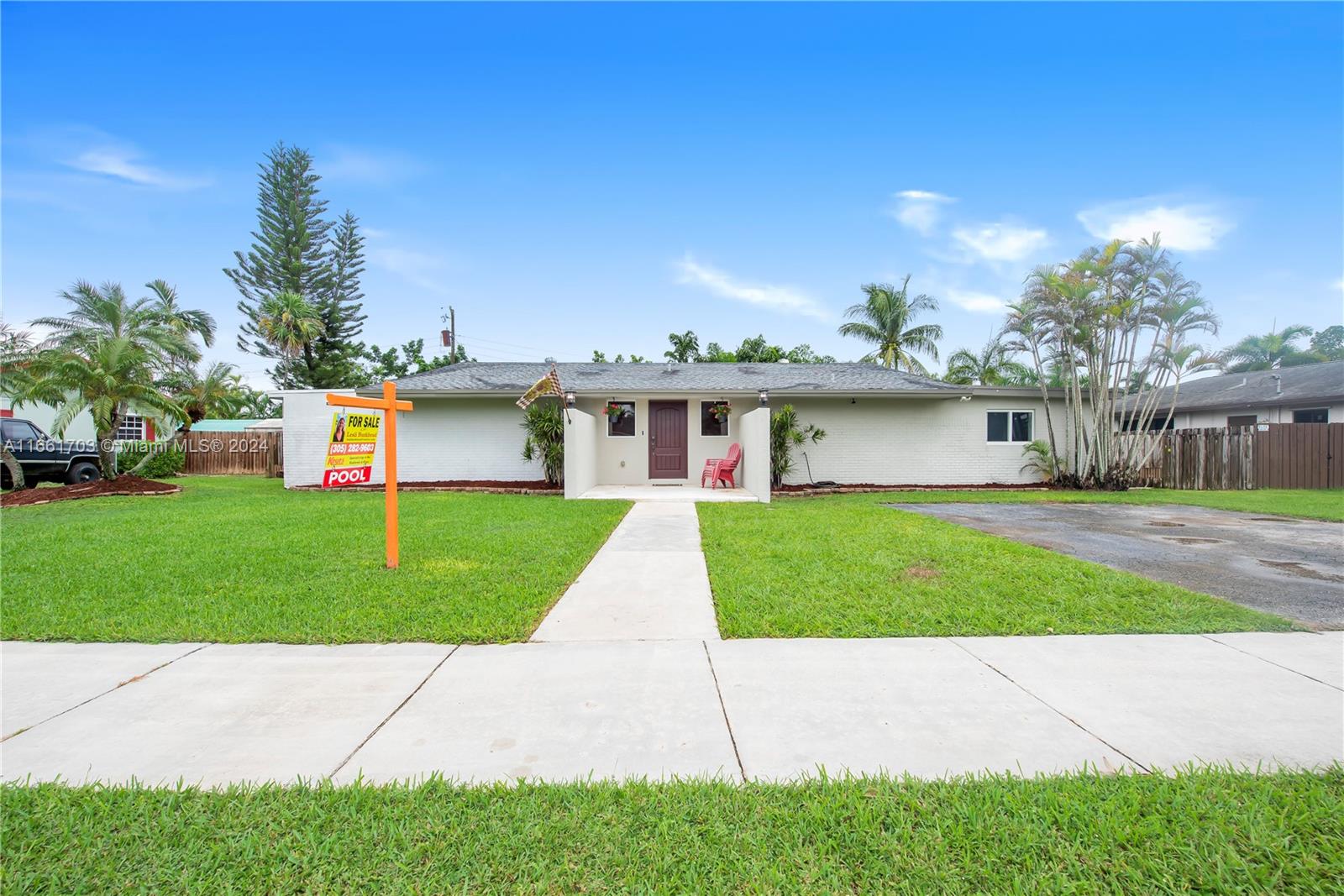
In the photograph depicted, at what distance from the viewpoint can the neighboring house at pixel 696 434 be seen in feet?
47.2

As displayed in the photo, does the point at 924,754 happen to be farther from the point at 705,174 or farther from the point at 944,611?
the point at 705,174

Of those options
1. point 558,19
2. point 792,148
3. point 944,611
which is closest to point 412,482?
point 558,19

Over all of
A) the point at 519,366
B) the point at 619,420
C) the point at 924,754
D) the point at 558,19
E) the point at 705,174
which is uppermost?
the point at 558,19

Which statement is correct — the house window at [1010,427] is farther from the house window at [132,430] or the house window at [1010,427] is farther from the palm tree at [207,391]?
the house window at [132,430]

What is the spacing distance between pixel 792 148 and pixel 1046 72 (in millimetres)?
5195

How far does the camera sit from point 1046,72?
1145cm

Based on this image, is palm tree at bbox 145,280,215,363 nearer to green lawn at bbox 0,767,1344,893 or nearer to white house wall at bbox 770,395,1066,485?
white house wall at bbox 770,395,1066,485

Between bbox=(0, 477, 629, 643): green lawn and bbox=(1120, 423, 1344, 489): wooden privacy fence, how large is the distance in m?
15.0

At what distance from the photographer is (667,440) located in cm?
1442

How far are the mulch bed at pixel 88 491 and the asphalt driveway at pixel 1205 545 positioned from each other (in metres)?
15.3

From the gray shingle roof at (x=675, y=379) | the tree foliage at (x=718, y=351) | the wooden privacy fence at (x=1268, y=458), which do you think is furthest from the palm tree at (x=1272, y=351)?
the gray shingle roof at (x=675, y=379)

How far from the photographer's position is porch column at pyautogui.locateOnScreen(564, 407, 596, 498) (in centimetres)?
1120

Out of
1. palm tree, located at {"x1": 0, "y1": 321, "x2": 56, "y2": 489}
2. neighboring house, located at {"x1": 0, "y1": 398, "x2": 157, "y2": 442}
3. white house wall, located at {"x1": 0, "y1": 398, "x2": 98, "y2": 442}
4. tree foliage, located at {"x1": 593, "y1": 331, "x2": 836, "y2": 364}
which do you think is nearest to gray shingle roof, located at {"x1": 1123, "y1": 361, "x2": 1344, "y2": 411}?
tree foliage, located at {"x1": 593, "y1": 331, "x2": 836, "y2": 364}

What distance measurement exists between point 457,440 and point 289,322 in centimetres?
1873
